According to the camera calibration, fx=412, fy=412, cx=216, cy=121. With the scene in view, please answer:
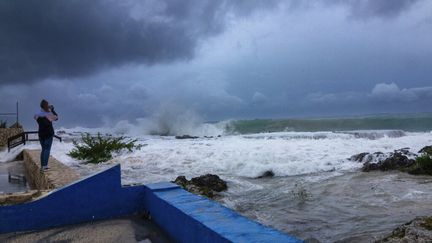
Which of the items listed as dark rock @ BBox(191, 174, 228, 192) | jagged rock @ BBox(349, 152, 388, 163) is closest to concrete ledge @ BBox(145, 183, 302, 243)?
dark rock @ BBox(191, 174, 228, 192)

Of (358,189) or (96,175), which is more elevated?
(96,175)

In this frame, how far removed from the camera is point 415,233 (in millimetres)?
3898

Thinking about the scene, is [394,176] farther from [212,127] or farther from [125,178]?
[212,127]

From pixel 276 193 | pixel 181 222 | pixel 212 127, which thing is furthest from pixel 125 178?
pixel 212 127

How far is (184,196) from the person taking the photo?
3.95 metres

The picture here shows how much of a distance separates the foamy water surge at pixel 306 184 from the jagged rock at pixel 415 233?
2.90 feet

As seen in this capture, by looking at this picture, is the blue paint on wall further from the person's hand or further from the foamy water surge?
the person's hand

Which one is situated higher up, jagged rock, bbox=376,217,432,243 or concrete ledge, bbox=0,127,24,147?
concrete ledge, bbox=0,127,24,147

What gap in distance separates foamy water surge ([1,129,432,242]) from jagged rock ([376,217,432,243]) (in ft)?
2.90

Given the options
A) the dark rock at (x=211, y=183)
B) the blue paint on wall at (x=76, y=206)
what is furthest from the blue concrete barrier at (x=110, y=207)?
the dark rock at (x=211, y=183)

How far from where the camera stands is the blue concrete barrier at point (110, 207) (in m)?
3.38

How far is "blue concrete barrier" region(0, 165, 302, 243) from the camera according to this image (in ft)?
11.1

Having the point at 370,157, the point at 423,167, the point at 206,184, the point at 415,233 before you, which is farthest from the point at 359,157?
the point at 415,233

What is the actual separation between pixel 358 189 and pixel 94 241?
5.98m
